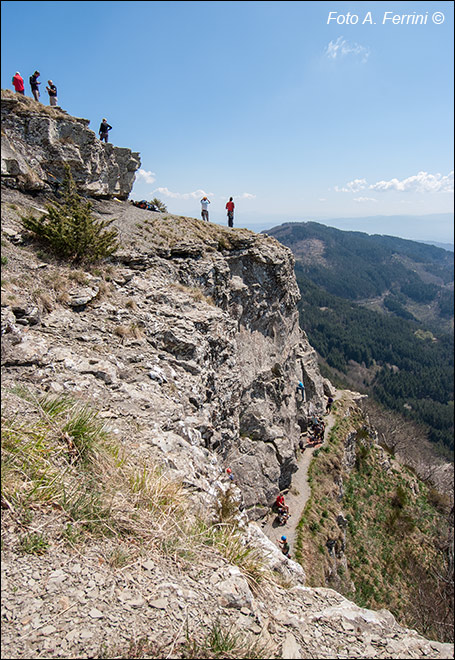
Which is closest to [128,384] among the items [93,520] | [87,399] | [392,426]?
[87,399]

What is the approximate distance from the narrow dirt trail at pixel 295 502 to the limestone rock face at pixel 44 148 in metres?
21.3

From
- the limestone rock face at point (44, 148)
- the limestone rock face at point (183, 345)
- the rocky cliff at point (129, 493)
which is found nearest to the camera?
the rocky cliff at point (129, 493)

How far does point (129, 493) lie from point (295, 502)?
20.6m

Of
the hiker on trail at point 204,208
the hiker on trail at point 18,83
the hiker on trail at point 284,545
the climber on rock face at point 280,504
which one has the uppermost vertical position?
the hiker on trail at point 18,83

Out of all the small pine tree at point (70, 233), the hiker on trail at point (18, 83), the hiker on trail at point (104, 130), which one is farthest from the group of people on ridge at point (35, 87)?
the small pine tree at point (70, 233)

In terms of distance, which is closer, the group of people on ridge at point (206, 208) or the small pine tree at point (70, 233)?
the small pine tree at point (70, 233)

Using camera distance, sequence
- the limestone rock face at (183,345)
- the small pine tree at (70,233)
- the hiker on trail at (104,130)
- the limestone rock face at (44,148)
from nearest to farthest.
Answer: the limestone rock face at (183,345) < the small pine tree at (70,233) < the limestone rock face at (44,148) < the hiker on trail at (104,130)

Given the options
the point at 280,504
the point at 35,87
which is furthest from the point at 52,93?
the point at 280,504

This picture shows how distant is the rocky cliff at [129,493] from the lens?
11.3 ft

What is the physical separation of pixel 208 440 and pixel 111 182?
64.7ft

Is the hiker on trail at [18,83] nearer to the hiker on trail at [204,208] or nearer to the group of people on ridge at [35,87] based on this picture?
the group of people on ridge at [35,87]

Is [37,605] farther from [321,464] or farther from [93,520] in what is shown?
[321,464]

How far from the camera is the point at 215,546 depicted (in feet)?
16.1

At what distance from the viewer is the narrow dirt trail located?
62.6 ft
